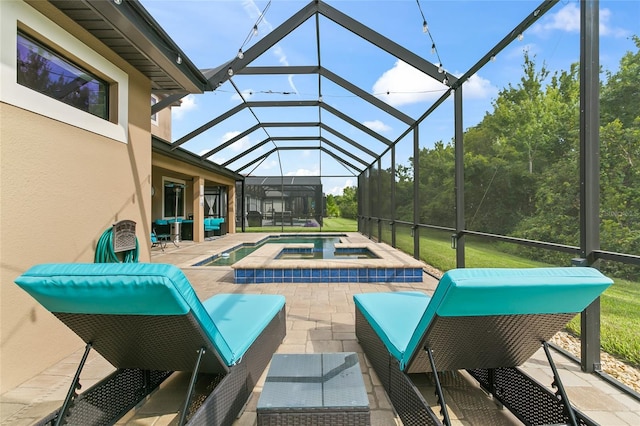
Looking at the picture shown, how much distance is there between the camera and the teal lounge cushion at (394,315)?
1946 millimetres

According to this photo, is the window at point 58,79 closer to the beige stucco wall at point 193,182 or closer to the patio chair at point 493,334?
the patio chair at point 493,334

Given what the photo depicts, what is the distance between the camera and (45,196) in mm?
2564

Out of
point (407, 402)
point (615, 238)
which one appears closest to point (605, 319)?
point (615, 238)

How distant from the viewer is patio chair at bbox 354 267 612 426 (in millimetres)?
1376

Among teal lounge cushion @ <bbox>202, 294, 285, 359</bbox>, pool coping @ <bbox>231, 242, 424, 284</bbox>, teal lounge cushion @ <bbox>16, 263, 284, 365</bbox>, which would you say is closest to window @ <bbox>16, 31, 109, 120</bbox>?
teal lounge cushion @ <bbox>16, 263, 284, 365</bbox>

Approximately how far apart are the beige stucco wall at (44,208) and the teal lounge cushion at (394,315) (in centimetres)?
257

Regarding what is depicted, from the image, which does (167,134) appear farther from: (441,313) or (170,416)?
(441,313)

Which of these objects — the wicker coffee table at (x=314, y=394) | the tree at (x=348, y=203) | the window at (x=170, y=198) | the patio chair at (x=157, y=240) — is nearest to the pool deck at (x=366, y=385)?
the wicker coffee table at (x=314, y=394)

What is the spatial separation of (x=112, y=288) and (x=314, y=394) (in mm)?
1020

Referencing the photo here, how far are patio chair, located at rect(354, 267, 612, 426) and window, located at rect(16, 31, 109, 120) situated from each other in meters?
3.28

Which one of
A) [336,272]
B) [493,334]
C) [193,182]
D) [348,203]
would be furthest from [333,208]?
[493,334]

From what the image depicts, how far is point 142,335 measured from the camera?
1597 millimetres

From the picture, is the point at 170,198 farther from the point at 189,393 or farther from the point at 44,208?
the point at 189,393

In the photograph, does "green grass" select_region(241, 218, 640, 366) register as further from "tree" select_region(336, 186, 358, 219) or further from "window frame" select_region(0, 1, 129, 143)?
"tree" select_region(336, 186, 358, 219)
